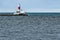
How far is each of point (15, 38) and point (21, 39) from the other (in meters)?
0.99

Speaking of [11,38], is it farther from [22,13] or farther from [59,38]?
[22,13]

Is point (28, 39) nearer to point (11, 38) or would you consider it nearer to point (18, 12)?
point (11, 38)

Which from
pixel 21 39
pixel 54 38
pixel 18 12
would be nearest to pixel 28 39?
pixel 21 39

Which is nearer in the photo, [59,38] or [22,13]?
[59,38]

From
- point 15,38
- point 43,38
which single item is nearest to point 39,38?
point 43,38

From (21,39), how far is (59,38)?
381 cm

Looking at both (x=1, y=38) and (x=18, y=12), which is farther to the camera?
(x=18, y=12)

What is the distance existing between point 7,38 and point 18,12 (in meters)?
91.8

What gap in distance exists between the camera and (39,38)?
30922mm

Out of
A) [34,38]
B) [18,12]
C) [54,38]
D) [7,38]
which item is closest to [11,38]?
[7,38]

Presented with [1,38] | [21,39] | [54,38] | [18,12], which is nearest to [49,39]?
[54,38]

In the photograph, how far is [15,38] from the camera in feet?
102

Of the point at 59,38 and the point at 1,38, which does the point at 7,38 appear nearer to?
the point at 1,38

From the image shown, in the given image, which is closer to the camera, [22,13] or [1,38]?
[1,38]
